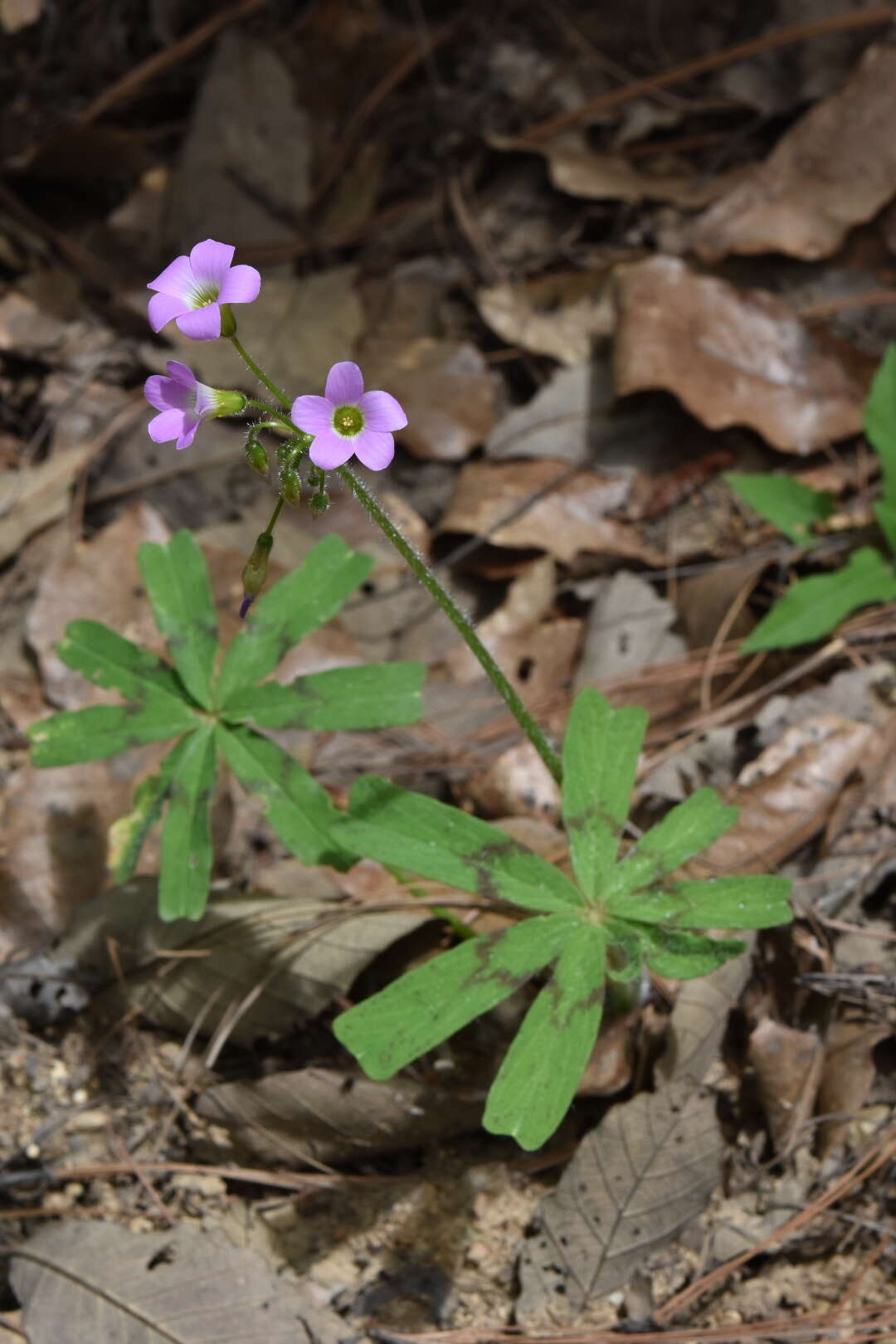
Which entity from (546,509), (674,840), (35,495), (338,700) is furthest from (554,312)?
(674,840)

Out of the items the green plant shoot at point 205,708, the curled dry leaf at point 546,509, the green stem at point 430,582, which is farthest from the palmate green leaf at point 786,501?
the green stem at point 430,582

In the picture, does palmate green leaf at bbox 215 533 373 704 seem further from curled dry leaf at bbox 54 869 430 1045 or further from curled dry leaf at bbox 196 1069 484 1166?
curled dry leaf at bbox 196 1069 484 1166

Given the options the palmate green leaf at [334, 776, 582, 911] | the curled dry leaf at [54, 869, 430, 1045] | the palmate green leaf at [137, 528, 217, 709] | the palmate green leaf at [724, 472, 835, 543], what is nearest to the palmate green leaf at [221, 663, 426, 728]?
the palmate green leaf at [137, 528, 217, 709]

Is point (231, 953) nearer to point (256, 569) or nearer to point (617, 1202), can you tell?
point (617, 1202)

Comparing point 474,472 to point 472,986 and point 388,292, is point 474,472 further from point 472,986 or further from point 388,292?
point 472,986

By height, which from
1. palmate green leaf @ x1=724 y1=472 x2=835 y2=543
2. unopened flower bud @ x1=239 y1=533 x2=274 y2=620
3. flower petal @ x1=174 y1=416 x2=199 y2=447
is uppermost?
flower petal @ x1=174 y1=416 x2=199 y2=447

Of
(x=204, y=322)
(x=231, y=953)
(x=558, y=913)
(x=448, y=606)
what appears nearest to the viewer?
(x=204, y=322)

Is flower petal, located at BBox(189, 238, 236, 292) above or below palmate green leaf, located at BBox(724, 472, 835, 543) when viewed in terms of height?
above
